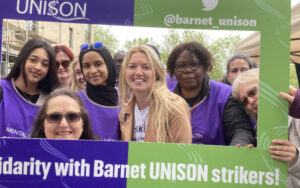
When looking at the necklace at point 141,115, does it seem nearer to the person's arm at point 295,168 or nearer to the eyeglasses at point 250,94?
the eyeglasses at point 250,94

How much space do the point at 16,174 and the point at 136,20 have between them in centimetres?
137

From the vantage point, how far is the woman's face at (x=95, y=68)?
2135 millimetres

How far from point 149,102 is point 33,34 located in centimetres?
99

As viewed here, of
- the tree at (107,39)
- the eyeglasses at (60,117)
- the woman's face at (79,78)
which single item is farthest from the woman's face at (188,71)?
the eyeglasses at (60,117)

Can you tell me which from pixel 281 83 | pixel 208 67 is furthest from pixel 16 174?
pixel 281 83

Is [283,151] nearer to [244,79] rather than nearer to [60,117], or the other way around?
[244,79]

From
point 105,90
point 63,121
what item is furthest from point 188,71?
point 63,121

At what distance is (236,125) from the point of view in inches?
83.2

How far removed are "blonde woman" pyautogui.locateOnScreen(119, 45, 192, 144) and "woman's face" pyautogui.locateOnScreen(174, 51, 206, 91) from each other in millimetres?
112

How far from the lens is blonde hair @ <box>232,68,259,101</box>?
2.06m

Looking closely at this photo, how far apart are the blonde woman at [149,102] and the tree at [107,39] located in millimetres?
110

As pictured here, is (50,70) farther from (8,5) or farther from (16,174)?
(16,174)

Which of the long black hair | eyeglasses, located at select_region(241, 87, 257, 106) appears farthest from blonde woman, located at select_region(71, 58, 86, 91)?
eyeglasses, located at select_region(241, 87, 257, 106)

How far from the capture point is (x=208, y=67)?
2.11m
